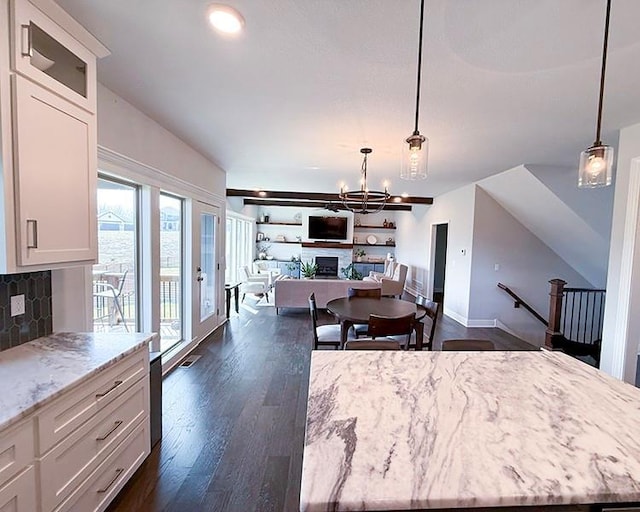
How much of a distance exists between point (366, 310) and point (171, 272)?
7.72 ft

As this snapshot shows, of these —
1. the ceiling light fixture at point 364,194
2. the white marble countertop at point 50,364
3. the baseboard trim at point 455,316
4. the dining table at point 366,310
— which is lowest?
the baseboard trim at point 455,316

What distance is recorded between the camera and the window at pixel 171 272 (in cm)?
375

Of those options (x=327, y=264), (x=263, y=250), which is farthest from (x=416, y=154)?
(x=263, y=250)

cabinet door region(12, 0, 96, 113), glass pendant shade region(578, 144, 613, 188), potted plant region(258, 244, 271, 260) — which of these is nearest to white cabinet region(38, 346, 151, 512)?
cabinet door region(12, 0, 96, 113)

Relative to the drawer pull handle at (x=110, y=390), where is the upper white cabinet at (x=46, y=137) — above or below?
above

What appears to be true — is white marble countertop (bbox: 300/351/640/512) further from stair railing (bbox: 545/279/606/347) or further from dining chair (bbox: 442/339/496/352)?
stair railing (bbox: 545/279/606/347)

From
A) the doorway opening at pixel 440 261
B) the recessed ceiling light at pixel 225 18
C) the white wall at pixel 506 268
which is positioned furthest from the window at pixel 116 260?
the doorway opening at pixel 440 261

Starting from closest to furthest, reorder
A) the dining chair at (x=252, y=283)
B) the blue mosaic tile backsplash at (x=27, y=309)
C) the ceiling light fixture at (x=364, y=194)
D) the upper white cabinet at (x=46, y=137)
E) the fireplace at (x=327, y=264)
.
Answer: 1. the upper white cabinet at (x=46, y=137)
2. the blue mosaic tile backsplash at (x=27, y=309)
3. the ceiling light fixture at (x=364, y=194)
4. the dining chair at (x=252, y=283)
5. the fireplace at (x=327, y=264)

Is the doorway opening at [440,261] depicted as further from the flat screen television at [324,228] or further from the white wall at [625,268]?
the white wall at [625,268]

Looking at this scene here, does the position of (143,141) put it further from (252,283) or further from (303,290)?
(252,283)

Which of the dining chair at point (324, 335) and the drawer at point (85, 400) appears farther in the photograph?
the dining chair at point (324, 335)

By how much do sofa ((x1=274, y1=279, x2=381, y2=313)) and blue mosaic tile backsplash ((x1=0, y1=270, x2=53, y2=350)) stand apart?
445 cm

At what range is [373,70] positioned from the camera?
81.4 inches

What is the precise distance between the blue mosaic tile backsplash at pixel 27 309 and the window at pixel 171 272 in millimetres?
1677
